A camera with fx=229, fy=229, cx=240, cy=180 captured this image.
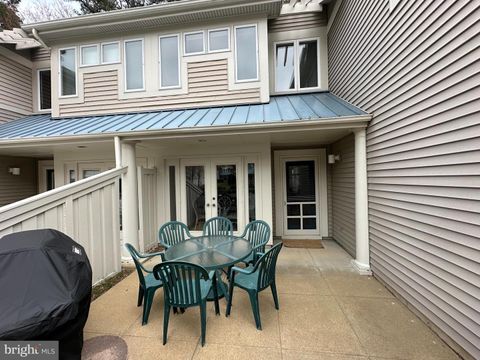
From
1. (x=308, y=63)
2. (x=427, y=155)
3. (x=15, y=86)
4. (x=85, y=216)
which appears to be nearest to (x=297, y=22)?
(x=308, y=63)

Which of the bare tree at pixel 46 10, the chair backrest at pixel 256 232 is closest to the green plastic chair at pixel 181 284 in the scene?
the chair backrest at pixel 256 232

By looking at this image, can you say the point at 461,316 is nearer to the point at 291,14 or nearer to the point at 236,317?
the point at 236,317

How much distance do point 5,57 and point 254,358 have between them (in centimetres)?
920

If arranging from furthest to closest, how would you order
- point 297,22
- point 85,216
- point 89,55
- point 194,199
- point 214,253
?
point 297,22, point 89,55, point 194,199, point 85,216, point 214,253

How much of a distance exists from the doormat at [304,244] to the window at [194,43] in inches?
198

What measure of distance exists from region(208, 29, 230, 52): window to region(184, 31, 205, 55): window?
195 millimetres

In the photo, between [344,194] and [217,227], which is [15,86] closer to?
[217,227]

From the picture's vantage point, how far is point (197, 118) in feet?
15.2

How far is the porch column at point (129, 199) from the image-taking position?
14.7 feet

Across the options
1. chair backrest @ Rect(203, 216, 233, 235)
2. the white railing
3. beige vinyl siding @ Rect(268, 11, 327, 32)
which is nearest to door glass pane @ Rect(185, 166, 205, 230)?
chair backrest @ Rect(203, 216, 233, 235)

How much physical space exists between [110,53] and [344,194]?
21.2 ft

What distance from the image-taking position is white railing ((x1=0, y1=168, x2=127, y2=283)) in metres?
2.56

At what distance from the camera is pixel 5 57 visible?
6254mm

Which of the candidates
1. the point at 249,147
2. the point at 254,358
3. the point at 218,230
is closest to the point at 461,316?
the point at 254,358
